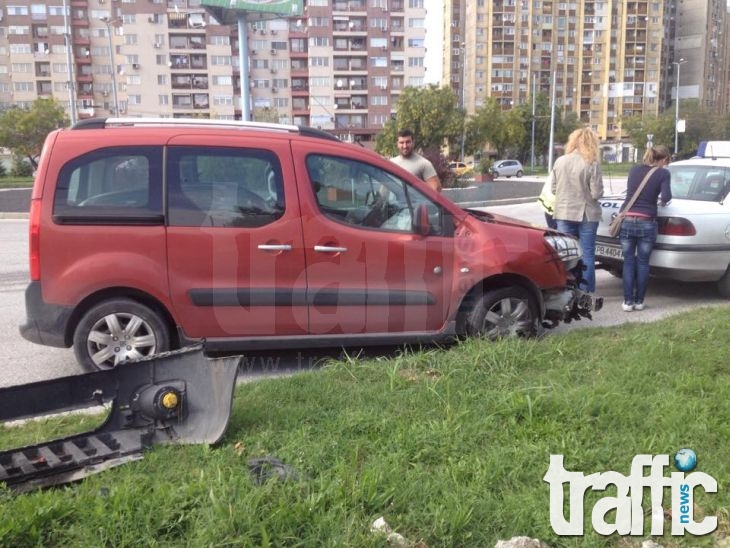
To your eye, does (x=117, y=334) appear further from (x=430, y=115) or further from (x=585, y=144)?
(x=430, y=115)

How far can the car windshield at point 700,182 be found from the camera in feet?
25.9

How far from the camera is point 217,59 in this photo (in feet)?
288

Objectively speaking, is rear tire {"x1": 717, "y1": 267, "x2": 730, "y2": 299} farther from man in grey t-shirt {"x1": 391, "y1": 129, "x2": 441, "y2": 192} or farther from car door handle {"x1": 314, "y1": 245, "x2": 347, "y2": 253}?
car door handle {"x1": 314, "y1": 245, "x2": 347, "y2": 253}

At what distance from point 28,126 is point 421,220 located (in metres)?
61.1

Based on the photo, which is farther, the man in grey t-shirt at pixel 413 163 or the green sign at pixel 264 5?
the green sign at pixel 264 5

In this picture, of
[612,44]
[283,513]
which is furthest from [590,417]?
[612,44]

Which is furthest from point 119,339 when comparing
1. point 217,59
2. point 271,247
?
point 217,59

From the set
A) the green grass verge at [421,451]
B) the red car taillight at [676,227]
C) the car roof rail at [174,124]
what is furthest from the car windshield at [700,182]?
the car roof rail at [174,124]

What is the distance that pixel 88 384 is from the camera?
3.67 meters

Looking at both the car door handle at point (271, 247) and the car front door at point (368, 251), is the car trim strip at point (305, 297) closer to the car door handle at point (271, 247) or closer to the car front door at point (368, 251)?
the car front door at point (368, 251)

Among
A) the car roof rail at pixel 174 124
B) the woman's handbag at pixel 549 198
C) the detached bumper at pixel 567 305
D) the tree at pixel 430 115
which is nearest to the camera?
the car roof rail at pixel 174 124

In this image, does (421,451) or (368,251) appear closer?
(421,451)

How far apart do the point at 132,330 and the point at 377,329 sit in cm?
183

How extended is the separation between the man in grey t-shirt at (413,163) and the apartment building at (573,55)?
104671mm
